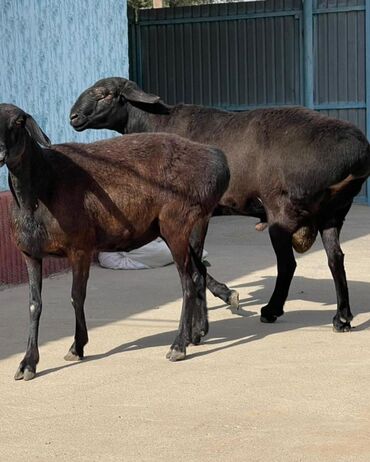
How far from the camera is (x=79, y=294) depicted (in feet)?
25.4

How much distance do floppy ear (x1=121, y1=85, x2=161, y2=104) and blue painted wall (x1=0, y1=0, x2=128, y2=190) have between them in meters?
2.59

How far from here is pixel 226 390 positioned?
6.93 meters

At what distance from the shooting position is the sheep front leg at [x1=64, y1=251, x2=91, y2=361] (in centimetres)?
764

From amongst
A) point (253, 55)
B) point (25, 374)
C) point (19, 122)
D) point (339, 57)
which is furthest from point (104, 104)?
point (253, 55)

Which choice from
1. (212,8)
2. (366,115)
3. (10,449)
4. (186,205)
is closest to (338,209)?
(186,205)

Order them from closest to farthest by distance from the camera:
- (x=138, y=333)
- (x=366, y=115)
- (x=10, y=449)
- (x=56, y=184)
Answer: (x=10, y=449) < (x=56, y=184) < (x=138, y=333) < (x=366, y=115)

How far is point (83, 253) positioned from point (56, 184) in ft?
1.66

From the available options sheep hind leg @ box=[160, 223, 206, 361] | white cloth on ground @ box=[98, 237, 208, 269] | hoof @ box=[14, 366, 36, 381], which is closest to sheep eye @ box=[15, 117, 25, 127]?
sheep hind leg @ box=[160, 223, 206, 361]

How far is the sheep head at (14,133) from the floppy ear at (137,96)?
2.03m

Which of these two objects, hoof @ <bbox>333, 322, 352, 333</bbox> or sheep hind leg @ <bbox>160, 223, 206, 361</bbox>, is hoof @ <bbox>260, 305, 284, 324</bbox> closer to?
hoof @ <bbox>333, 322, 352, 333</bbox>

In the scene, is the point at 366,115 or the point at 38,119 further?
the point at 366,115

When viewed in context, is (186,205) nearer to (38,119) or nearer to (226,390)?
(226,390)

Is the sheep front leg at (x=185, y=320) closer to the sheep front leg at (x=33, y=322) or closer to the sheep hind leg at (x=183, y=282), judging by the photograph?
the sheep hind leg at (x=183, y=282)

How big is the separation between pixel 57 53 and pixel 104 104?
3433mm
